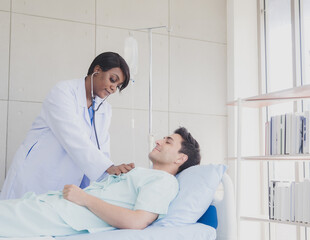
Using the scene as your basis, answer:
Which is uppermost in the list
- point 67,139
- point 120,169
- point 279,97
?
point 279,97

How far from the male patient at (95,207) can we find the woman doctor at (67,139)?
0.39 metres

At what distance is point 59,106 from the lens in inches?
98.3

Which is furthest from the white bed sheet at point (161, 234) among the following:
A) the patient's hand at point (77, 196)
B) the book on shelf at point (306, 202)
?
the book on shelf at point (306, 202)

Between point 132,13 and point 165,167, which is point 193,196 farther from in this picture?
point 132,13

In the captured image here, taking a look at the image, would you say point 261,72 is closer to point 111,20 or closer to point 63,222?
point 111,20

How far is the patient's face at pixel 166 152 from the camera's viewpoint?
2191 millimetres

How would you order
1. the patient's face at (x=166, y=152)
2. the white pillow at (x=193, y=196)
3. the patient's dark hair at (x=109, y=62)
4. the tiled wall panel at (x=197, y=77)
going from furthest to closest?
the tiled wall panel at (x=197, y=77)
the patient's dark hair at (x=109, y=62)
the patient's face at (x=166, y=152)
the white pillow at (x=193, y=196)

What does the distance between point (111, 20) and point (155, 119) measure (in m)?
0.81

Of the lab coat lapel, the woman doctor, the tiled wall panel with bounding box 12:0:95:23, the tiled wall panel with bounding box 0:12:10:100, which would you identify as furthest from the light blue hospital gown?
the tiled wall panel with bounding box 12:0:95:23

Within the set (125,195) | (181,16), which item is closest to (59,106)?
(125,195)

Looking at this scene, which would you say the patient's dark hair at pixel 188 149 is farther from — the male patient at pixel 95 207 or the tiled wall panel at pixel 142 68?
the tiled wall panel at pixel 142 68

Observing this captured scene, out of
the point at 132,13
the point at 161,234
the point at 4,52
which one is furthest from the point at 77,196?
the point at 132,13

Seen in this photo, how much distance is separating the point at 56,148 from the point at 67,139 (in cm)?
15

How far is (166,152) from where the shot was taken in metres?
2.19
